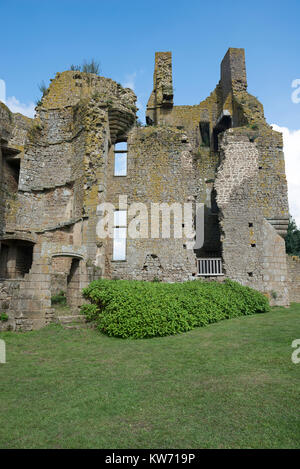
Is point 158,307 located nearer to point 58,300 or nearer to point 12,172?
point 58,300

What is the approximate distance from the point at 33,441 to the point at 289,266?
54.4 feet

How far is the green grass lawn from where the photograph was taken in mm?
3387

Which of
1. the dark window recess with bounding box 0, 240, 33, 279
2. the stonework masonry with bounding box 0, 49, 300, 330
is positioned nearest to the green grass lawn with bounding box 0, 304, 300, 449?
the stonework masonry with bounding box 0, 49, 300, 330

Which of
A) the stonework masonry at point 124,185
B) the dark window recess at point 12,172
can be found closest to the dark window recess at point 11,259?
the stonework masonry at point 124,185

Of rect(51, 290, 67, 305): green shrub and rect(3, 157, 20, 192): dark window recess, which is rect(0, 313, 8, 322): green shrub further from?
rect(3, 157, 20, 192): dark window recess

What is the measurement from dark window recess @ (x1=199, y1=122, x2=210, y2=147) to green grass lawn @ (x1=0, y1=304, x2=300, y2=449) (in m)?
14.5

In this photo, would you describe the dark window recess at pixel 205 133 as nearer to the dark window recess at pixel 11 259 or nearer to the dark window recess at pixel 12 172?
the dark window recess at pixel 12 172

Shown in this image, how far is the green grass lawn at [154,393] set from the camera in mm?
3387

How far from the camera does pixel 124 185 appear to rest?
49.6 feet

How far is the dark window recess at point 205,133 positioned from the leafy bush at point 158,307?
11.1 m

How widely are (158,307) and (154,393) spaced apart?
14.7ft

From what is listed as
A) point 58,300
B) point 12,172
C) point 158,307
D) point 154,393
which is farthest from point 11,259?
point 154,393

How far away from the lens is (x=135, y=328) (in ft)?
27.9
